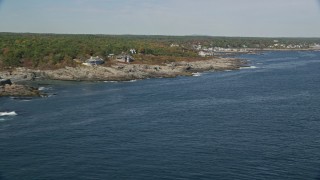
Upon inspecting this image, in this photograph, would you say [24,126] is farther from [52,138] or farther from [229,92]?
[229,92]

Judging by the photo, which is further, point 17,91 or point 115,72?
point 115,72

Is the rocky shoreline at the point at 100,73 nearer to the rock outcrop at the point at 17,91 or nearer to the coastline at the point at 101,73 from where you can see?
the coastline at the point at 101,73

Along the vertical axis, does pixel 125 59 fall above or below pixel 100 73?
above

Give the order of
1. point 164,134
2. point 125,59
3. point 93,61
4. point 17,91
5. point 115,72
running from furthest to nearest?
point 125,59 < point 93,61 < point 115,72 < point 17,91 < point 164,134

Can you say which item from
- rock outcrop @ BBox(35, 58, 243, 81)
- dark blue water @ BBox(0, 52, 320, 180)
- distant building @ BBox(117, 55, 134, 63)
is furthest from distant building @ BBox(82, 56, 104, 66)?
dark blue water @ BBox(0, 52, 320, 180)

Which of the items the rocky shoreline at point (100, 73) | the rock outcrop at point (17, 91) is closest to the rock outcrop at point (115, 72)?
the rocky shoreline at point (100, 73)

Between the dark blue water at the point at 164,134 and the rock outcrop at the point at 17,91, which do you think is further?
the rock outcrop at the point at 17,91

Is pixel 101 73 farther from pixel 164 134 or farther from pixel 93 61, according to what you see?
pixel 164 134

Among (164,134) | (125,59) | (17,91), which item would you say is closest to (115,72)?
(125,59)
